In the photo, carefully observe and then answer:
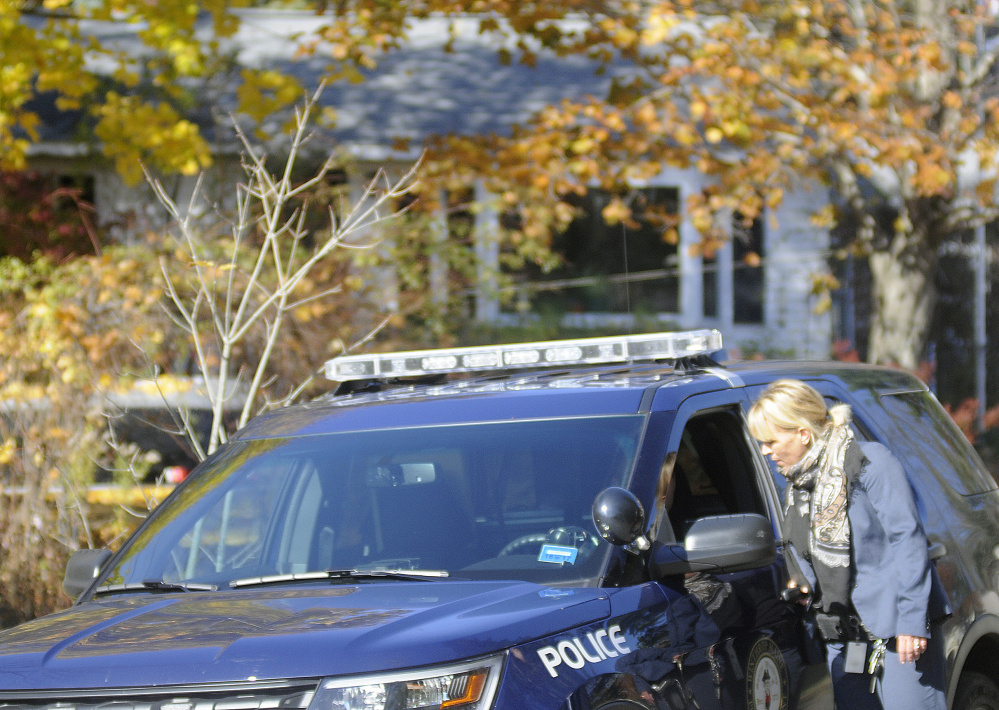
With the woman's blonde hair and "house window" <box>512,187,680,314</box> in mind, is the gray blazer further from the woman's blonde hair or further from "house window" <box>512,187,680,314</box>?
"house window" <box>512,187,680,314</box>

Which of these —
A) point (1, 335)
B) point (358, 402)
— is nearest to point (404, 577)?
point (358, 402)

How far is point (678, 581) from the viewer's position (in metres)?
3.45

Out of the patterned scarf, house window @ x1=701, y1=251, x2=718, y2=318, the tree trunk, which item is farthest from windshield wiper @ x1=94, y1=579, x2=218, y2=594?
house window @ x1=701, y1=251, x2=718, y2=318

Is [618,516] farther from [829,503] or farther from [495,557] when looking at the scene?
[829,503]

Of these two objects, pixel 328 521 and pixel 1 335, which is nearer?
pixel 328 521

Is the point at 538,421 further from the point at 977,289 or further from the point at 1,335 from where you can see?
the point at 977,289

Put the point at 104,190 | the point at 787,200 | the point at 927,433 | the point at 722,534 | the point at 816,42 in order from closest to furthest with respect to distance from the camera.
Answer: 1. the point at 722,534
2. the point at 927,433
3. the point at 816,42
4. the point at 104,190
5. the point at 787,200

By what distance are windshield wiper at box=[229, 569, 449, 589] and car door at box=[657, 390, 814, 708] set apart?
2.21 feet

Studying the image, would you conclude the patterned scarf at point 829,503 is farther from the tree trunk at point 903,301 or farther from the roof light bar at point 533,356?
the tree trunk at point 903,301

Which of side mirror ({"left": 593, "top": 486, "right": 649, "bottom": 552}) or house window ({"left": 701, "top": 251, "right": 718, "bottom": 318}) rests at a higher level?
side mirror ({"left": 593, "top": 486, "right": 649, "bottom": 552})

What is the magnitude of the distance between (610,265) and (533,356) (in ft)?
35.5

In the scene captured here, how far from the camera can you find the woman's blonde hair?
394 centimetres

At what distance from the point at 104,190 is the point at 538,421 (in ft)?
34.4

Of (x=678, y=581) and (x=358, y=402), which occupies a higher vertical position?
(x=358, y=402)
